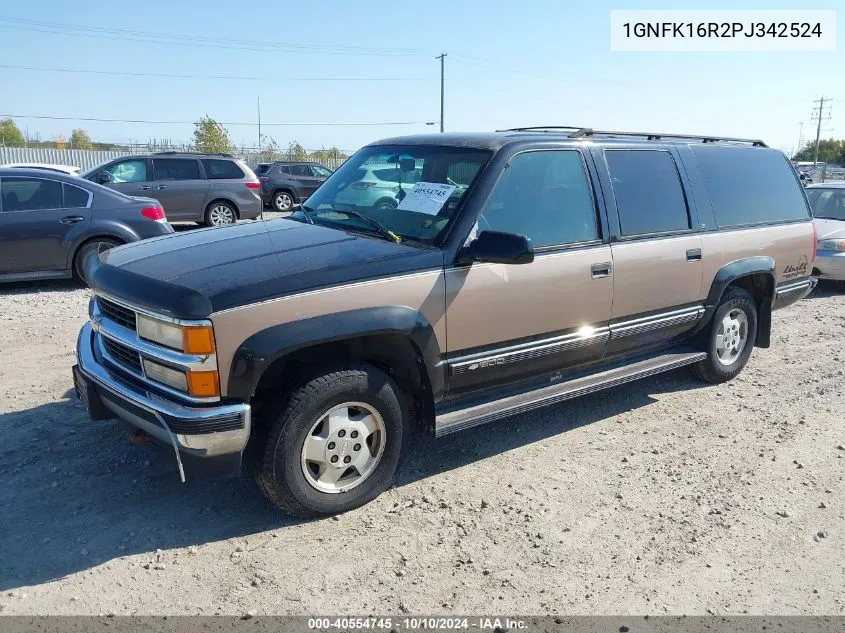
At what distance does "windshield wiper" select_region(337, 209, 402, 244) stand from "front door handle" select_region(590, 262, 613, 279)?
52.3 inches

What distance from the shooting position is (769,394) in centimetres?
568

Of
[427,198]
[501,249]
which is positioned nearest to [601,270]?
[501,249]

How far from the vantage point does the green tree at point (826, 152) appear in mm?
71062

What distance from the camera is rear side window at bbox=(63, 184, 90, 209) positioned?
8594mm

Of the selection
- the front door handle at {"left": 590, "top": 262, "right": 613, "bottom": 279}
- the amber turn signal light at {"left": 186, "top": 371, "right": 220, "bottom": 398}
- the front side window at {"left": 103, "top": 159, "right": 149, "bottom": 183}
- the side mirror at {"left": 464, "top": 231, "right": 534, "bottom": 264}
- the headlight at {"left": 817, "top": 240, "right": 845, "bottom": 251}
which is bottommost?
the headlight at {"left": 817, "top": 240, "right": 845, "bottom": 251}

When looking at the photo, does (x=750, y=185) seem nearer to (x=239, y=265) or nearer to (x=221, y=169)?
(x=239, y=265)

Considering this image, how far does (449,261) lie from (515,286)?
49 cm

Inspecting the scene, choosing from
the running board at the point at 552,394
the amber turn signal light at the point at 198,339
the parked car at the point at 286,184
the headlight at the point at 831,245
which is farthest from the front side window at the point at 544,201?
the parked car at the point at 286,184

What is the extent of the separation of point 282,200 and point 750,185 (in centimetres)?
1734

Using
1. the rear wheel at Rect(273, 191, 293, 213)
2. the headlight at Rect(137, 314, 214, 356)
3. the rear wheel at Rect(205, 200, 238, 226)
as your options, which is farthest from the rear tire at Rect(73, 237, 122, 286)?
the rear wheel at Rect(273, 191, 293, 213)

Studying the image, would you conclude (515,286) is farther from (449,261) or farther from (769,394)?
(769,394)

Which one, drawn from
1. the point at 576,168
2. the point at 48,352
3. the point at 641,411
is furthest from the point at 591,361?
the point at 48,352

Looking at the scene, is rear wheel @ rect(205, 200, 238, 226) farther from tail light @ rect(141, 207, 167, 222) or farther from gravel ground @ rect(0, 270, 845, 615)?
gravel ground @ rect(0, 270, 845, 615)

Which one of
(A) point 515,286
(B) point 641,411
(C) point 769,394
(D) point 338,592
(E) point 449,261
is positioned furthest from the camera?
(C) point 769,394
